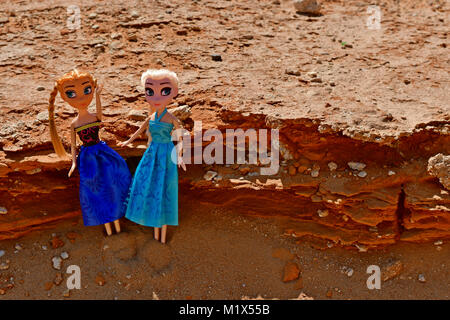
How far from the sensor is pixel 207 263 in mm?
4410

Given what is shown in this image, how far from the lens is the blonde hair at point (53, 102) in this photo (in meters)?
3.57

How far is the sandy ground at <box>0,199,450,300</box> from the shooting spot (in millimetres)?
4250

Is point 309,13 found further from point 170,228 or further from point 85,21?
point 170,228

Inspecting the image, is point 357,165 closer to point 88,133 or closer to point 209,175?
point 209,175

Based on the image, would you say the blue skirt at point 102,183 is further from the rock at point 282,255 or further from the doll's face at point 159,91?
the rock at point 282,255

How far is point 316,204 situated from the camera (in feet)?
14.4

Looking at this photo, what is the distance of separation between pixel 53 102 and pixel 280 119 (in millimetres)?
1958

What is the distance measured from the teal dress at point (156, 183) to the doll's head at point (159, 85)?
12 cm

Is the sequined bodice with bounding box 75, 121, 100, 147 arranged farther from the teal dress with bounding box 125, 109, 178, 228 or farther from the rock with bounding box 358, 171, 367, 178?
the rock with bounding box 358, 171, 367, 178

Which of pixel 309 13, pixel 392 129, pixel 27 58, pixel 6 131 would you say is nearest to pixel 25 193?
pixel 6 131

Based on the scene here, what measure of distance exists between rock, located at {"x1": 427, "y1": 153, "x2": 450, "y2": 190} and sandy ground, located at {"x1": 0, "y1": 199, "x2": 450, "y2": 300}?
73 cm

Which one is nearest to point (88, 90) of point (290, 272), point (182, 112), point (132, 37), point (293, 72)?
point (182, 112)

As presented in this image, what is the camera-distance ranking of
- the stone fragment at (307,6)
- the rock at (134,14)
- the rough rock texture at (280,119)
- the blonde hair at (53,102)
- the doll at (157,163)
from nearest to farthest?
the blonde hair at (53,102)
the doll at (157,163)
the rough rock texture at (280,119)
the rock at (134,14)
the stone fragment at (307,6)

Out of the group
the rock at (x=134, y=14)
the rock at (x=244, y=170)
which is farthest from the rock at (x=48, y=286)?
the rock at (x=134, y=14)
